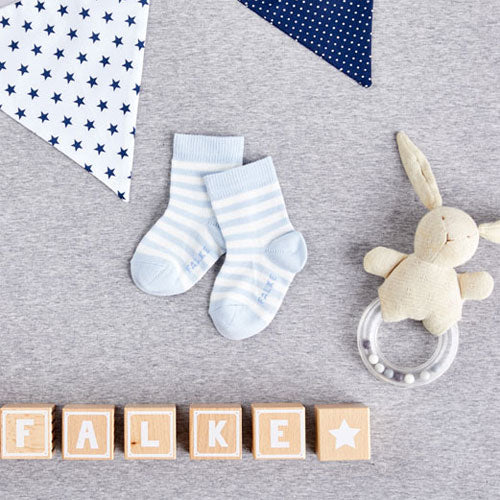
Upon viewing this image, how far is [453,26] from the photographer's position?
1288 mm

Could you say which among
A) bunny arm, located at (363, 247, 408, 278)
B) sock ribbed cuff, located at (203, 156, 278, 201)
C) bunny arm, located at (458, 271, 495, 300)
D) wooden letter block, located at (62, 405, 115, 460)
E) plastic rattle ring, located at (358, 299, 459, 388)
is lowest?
wooden letter block, located at (62, 405, 115, 460)

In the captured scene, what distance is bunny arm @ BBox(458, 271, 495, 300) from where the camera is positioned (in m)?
1.19

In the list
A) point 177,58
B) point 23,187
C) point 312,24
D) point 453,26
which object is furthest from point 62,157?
point 453,26

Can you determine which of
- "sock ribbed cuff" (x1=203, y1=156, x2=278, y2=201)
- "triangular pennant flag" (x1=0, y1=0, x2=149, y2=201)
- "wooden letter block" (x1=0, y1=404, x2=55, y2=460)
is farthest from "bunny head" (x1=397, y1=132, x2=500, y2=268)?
"wooden letter block" (x1=0, y1=404, x2=55, y2=460)

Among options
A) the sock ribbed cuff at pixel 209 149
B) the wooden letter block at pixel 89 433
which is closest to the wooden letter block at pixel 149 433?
the wooden letter block at pixel 89 433

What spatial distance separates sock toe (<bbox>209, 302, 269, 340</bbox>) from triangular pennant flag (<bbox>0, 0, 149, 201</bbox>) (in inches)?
13.5

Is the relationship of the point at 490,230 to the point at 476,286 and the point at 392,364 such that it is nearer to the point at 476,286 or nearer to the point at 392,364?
the point at 476,286

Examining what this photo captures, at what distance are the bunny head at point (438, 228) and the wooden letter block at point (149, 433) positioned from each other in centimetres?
66

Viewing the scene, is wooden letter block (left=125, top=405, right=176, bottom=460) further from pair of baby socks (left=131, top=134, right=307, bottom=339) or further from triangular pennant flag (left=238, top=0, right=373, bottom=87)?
triangular pennant flag (left=238, top=0, right=373, bottom=87)

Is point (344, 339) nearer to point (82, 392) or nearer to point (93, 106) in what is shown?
point (82, 392)

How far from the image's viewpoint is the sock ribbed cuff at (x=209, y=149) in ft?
4.10

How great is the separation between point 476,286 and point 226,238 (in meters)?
0.55

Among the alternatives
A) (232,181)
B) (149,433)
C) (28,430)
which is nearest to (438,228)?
(232,181)

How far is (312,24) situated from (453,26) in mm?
330
